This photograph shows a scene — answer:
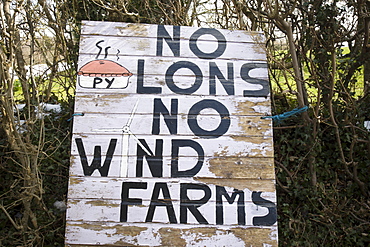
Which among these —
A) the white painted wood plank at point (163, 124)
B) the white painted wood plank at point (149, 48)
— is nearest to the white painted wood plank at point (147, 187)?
the white painted wood plank at point (163, 124)

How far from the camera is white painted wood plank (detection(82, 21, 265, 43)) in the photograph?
2.47 m

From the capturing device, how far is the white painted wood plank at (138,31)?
2.47 m

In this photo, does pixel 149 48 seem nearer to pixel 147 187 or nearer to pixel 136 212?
pixel 147 187

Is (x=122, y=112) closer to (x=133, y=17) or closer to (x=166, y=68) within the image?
(x=166, y=68)

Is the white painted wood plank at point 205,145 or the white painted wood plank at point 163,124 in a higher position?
the white painted wood plank at point 163,124

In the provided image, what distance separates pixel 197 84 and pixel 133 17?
1.53 m

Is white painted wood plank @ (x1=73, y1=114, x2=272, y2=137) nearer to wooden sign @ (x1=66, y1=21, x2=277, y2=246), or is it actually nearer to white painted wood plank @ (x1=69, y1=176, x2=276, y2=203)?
wooden sign @ (x1=66, y1=21, x2=277, y2=246)

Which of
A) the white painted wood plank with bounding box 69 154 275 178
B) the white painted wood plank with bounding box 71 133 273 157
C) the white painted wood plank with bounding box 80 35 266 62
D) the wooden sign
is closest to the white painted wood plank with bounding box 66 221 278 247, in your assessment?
the wooden sign

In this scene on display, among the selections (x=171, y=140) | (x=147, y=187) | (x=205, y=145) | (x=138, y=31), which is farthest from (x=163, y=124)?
(x=138, y=31)

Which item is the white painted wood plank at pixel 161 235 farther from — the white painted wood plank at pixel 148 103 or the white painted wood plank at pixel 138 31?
the white painted wood plank at pixel 138 31

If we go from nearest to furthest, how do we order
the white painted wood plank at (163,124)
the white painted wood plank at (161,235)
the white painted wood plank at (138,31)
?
the white painted wood plank at (161,235)
the white painted wood plank at (163,124)
the white painted wood plank at (138,31)

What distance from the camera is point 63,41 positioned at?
Answer: 327cm

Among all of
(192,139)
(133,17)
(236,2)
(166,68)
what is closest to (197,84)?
(166,68)

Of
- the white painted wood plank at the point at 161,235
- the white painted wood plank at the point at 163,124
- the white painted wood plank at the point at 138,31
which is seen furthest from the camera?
the white painted wood plank at the point at 138,31
